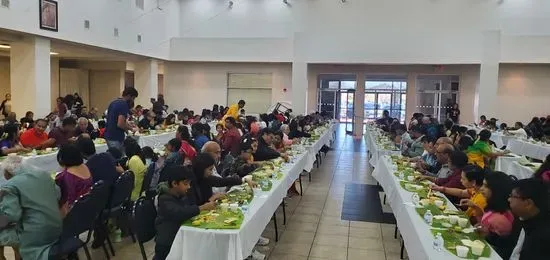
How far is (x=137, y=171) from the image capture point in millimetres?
5180

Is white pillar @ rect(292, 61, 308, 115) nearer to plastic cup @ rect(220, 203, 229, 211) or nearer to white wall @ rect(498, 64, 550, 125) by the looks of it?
white wall @ rect(498, 64, 550, 125)

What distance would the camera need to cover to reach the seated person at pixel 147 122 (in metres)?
11.5

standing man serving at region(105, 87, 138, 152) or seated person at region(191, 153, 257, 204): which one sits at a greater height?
standing man serving at region(105, 87, 138, 152)

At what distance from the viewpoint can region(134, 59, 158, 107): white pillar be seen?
17656 millimetres

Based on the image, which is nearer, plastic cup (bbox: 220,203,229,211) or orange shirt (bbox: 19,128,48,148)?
plastic cup (bbox: 220,203,229,211)

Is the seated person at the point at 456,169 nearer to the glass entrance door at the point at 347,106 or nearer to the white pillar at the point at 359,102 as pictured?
the white pillar at the point at 359,102

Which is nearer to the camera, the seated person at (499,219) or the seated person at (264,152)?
the seated person at (499,219)

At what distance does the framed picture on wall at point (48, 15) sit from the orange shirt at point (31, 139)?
4.51 m

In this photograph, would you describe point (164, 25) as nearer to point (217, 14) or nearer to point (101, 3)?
point (217, 14)

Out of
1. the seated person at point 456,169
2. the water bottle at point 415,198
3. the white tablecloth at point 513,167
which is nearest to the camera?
the water bottle at point 415,198

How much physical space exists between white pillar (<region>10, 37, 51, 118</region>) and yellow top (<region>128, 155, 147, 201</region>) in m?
7.55

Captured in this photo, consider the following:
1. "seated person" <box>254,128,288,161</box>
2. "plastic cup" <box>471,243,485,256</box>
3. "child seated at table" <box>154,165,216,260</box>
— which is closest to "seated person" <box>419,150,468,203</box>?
"plastic cup" <box>471,243,485,256</box>

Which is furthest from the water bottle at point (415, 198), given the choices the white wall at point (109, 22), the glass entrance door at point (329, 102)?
the glass entrance door at point (329, 102)

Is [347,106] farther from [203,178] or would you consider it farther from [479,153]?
[203,178]
